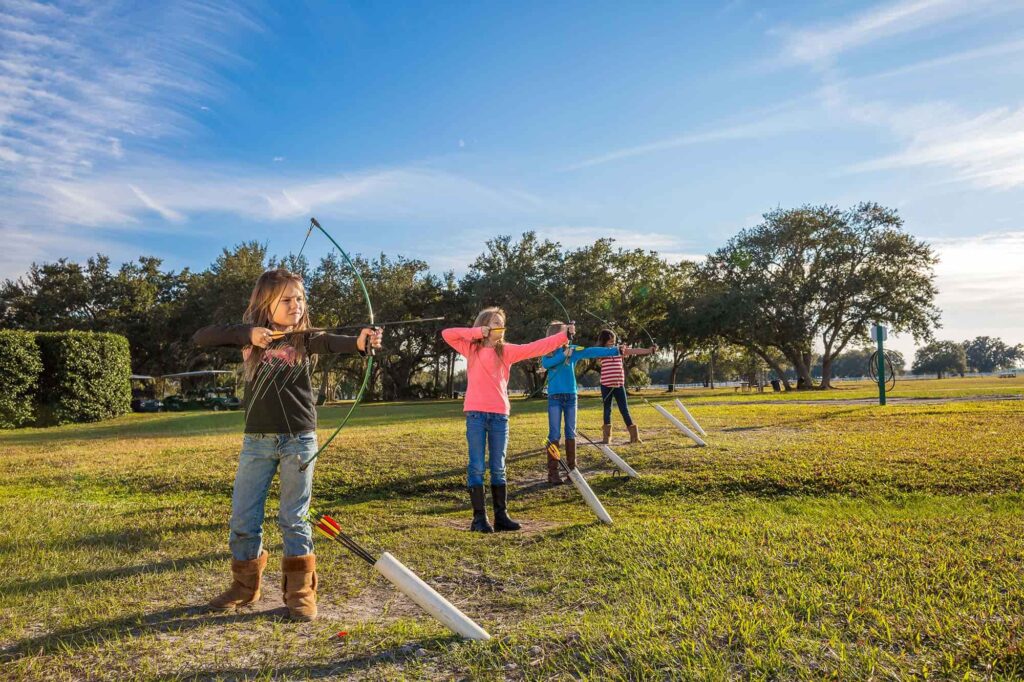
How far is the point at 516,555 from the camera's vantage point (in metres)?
5.59

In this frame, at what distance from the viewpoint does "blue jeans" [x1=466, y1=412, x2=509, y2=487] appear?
666cm

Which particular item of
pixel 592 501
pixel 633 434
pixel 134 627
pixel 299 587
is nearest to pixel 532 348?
pixel 592 501

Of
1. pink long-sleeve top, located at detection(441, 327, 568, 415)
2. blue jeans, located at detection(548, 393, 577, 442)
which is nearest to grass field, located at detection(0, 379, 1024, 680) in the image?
blue jeans, located at detection(548, 393, 577, 442)

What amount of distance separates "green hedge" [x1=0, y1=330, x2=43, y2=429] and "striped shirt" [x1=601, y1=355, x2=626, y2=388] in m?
23.3

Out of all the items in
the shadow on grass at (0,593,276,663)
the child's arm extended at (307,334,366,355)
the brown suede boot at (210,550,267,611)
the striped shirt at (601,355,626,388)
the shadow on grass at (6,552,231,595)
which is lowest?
the shadow on grass at (6,552,231,595)

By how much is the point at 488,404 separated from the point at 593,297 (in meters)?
39.2

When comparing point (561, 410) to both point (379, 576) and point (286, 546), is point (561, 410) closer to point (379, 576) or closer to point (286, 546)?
point (379, 576)

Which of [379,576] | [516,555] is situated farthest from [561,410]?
[379,576]

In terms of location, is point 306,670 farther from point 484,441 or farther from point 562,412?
point 562,412

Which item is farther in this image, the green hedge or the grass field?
the green hedge

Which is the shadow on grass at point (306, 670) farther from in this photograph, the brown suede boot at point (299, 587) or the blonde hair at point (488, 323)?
the blonde hair at point (488, 323)

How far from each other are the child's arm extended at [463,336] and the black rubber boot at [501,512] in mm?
1495

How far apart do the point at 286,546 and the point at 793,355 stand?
48.5 metres

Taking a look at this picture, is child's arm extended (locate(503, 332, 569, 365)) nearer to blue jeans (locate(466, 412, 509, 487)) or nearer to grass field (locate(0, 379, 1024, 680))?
blue jeans (locate(466, 412, 509, 487))
